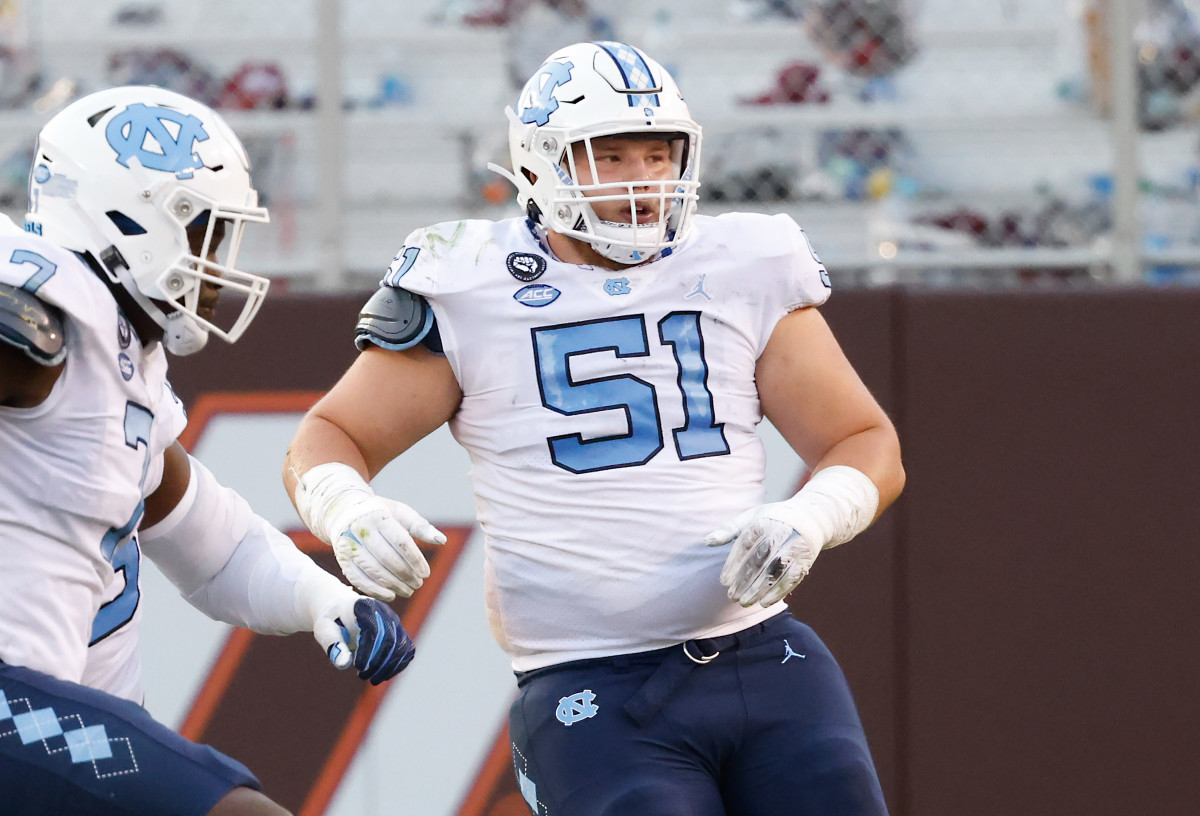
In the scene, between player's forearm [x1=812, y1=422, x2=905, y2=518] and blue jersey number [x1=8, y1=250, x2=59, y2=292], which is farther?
player's forearm [x1=812, y1=422, x2=905, y2=518]

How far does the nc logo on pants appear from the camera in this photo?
237 cm

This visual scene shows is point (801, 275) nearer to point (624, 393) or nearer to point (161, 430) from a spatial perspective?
point (624, 393)

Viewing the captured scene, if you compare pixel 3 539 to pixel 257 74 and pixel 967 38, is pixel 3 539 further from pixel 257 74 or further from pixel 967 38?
pixel 967 38

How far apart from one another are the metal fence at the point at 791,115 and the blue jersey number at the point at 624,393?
175cm

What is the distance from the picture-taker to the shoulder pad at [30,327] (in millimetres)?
1938

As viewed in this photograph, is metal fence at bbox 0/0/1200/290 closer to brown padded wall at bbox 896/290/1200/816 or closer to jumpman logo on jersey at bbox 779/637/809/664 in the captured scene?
brown padded wall at bbox 896/290/1200/816

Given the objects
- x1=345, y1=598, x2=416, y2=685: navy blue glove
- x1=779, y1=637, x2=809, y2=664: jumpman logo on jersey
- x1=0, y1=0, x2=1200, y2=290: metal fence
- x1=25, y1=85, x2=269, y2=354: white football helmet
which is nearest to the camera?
x1=345, y1=598, x2=416, y2=685: navy blue glove

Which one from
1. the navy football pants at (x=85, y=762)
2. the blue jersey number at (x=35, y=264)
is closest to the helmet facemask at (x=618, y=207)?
the blue jersey number at (x=35, y=264)

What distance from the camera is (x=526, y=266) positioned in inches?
102

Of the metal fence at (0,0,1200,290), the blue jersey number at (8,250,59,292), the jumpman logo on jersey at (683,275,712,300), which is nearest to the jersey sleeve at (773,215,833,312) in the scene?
the jumpman logo on jersey at (683,275,712,300)

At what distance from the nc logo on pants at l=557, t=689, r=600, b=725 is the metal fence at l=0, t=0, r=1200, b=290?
6.69 ft

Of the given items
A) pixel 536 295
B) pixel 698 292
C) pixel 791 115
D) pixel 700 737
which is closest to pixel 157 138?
pixel 536 295

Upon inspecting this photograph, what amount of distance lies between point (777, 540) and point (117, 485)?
100 centimetres

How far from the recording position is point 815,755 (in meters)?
2.33
